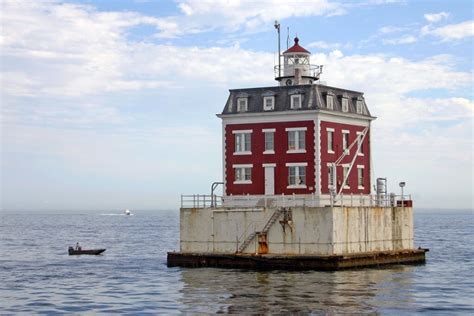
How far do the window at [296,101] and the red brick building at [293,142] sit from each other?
1 cm

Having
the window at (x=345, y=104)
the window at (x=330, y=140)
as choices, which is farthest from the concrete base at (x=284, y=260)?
the window at (x=345, y=104)

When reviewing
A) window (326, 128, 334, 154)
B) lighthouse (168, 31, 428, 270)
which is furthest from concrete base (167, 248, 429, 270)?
window (326, 128, 334, 154)

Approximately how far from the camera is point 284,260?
54594 mm

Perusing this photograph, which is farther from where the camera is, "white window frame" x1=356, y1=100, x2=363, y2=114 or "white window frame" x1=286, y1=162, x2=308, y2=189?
"white window frame" x1=356, y1=100, x2=363, y2=114

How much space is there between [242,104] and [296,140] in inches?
205

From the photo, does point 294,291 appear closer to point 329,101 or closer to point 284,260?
point 284,260

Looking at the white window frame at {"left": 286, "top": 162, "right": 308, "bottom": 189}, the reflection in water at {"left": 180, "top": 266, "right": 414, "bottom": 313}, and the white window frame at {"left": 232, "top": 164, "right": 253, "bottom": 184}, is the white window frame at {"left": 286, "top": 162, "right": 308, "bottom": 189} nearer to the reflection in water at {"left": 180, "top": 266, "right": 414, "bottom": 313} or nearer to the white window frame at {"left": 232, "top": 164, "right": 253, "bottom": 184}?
the white window frame at {"left": 232, "top": 164, "right": 253, "bottom": 184}

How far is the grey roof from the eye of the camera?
59.1 meters

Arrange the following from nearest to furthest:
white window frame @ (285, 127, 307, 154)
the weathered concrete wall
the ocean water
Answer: the ocean water
the weathered concrete wall
white window frame @ (285, 127, 307, 154)

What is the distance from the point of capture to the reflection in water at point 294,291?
41.9m

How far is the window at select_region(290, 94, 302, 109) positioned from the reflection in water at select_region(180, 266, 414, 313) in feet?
39.8

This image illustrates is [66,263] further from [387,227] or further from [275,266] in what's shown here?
[387,227]

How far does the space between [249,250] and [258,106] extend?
10633 millimetres

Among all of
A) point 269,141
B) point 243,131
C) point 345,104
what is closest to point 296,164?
point 269,141
